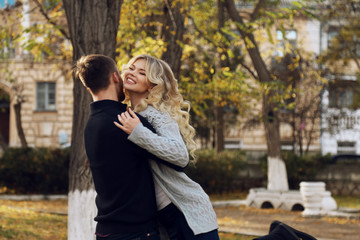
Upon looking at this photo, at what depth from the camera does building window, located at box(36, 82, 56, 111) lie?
1405 inches

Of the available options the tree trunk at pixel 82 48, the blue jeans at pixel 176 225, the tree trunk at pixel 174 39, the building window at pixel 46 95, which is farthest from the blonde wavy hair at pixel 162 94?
the building window at pixel 46 95

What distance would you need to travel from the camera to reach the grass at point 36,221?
9602mm

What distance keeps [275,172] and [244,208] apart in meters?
1.24

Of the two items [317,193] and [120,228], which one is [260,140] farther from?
[120,228]

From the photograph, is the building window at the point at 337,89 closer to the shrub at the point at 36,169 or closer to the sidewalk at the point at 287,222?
the sidewalk at the point at 287,222

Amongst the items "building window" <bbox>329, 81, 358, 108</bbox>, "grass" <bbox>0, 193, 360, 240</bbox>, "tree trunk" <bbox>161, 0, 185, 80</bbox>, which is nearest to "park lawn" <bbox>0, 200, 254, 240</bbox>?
"grass" <bbox>0, 193, 360, 240</bbox>

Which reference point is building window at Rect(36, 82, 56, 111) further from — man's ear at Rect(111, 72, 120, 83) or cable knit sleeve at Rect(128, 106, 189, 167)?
cable knit sleeve at Rect(128, 106, 189, 167)

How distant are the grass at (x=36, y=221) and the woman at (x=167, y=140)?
649cm

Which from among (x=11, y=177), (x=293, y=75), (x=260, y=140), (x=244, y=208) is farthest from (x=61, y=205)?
(x=260, y=140)

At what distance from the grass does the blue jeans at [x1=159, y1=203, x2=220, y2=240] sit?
21.2ft

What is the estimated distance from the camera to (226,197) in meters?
18.2

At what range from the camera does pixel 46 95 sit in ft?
117

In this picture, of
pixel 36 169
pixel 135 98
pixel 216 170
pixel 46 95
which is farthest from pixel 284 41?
pixel 46 95

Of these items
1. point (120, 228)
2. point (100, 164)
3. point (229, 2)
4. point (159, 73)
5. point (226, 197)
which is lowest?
point (226, 197)
